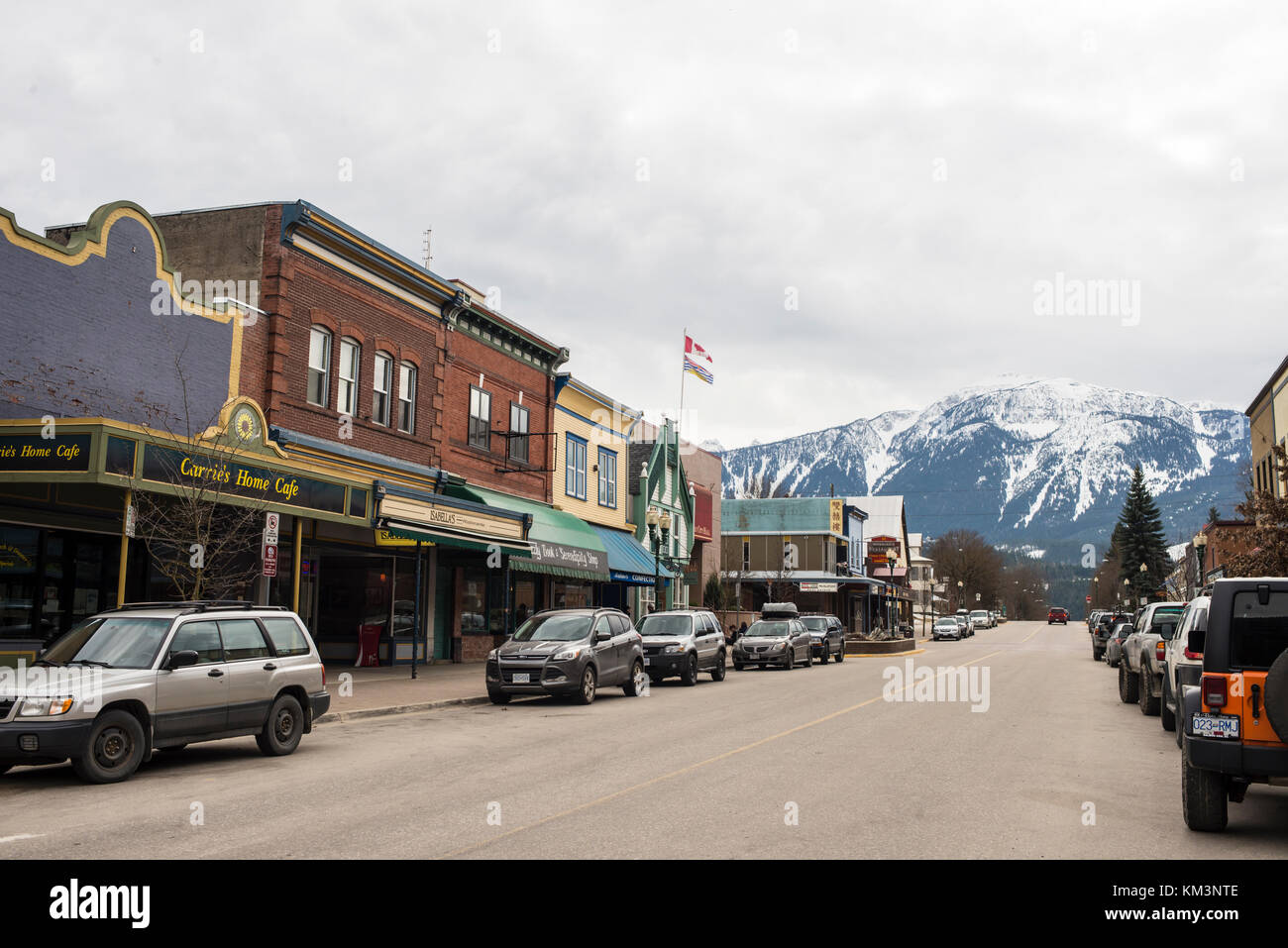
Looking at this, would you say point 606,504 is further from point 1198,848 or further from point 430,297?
point 1198,848

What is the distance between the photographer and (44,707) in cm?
1021

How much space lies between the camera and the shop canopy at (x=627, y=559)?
120 feet

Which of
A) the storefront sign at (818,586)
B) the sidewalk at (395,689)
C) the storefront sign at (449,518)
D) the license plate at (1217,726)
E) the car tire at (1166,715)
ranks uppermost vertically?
the storefront sign at (449,518)

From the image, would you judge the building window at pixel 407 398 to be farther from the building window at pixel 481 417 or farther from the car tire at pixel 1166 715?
the car tire at pixel 1166 715

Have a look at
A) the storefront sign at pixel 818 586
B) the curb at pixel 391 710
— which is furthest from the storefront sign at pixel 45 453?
the storefront sign at pixel 818 586

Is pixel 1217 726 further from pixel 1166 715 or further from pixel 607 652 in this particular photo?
pixel 607 652

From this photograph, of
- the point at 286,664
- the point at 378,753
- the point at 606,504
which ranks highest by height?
the point at 606,504

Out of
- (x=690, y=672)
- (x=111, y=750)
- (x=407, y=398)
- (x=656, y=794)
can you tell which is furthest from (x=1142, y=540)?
(x=111, y=750)

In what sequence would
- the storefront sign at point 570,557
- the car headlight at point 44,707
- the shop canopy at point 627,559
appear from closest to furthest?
the car headlight at point 44,707, the storefront sign at point 570,557, the shop canopy at point 627,559

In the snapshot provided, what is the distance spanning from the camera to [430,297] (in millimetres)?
28000

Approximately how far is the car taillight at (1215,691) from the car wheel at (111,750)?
961cm

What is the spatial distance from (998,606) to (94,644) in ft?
479

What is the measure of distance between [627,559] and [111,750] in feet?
90.5

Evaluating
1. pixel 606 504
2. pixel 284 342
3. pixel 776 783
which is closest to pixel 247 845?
pixel 776 783
